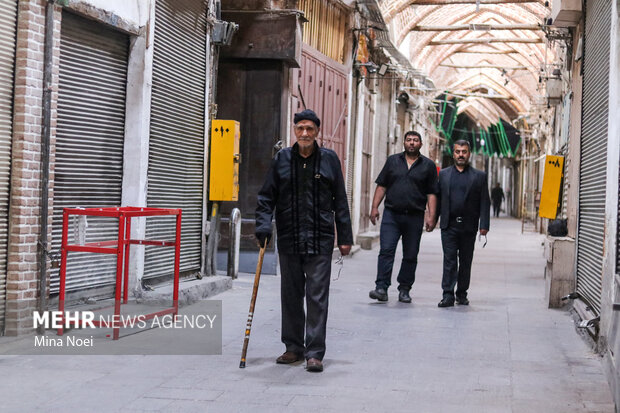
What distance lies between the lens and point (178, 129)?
30.3 feet

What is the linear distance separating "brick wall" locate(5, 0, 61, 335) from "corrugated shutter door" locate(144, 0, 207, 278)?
2056mm

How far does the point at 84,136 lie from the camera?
7559 mm

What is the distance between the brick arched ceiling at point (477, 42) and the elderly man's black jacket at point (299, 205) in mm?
13225

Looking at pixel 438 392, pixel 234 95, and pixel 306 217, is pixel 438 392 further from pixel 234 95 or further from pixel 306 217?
pixel 234 95

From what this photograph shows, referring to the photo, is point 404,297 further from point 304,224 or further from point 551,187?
point 304,224

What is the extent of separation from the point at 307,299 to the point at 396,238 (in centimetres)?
328

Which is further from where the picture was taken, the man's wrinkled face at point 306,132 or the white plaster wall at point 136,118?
the white plaster wall at point 136,118

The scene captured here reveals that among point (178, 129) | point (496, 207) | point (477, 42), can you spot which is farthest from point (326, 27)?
point (496, 207)

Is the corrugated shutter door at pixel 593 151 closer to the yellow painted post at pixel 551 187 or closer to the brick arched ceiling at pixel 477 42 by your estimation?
the yellow painted post at pixel 551 187

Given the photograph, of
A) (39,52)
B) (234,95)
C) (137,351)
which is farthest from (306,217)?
(234,95)

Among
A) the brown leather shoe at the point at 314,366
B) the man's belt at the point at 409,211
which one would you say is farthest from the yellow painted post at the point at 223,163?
the brown leather shoe at the point at 314,366

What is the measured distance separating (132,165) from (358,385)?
3.95m

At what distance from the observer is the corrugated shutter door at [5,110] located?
6.29m

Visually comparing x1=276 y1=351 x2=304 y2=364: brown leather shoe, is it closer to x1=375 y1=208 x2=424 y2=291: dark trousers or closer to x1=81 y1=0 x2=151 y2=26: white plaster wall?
x1=375 y1=208 x2=424 y2=291: dark trousers
